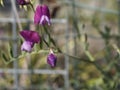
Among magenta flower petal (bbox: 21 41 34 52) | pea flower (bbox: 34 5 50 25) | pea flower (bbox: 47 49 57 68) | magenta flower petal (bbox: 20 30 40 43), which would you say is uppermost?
pea flower (bbox: 34 5 50 25)

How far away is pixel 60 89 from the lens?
2.78 metres

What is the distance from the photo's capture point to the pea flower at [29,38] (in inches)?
50.6

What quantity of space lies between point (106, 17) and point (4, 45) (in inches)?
40.5

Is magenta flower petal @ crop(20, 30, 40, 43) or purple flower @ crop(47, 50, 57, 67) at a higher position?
magenta flower petal @ crop(20, 30, 40, 43)

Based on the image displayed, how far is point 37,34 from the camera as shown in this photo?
130 cm

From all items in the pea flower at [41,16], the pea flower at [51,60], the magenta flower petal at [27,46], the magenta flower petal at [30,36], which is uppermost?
the pea flower at [41,16]

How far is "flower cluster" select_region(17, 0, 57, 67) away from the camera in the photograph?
4.21 feet

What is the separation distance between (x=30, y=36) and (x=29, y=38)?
10 mm

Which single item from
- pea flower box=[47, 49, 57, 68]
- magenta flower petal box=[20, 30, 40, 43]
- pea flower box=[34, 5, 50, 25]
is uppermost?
pea flower box=[34, 5, 50, 25]

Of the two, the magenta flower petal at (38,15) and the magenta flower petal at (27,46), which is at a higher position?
the magenta flower petal at (38,15)

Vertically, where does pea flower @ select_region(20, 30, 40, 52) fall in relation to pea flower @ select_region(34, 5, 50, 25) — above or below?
A: below

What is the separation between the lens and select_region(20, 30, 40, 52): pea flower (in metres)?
1.29

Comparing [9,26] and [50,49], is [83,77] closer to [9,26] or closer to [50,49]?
[9,26]

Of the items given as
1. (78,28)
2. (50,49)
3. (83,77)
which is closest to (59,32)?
(83,77)
